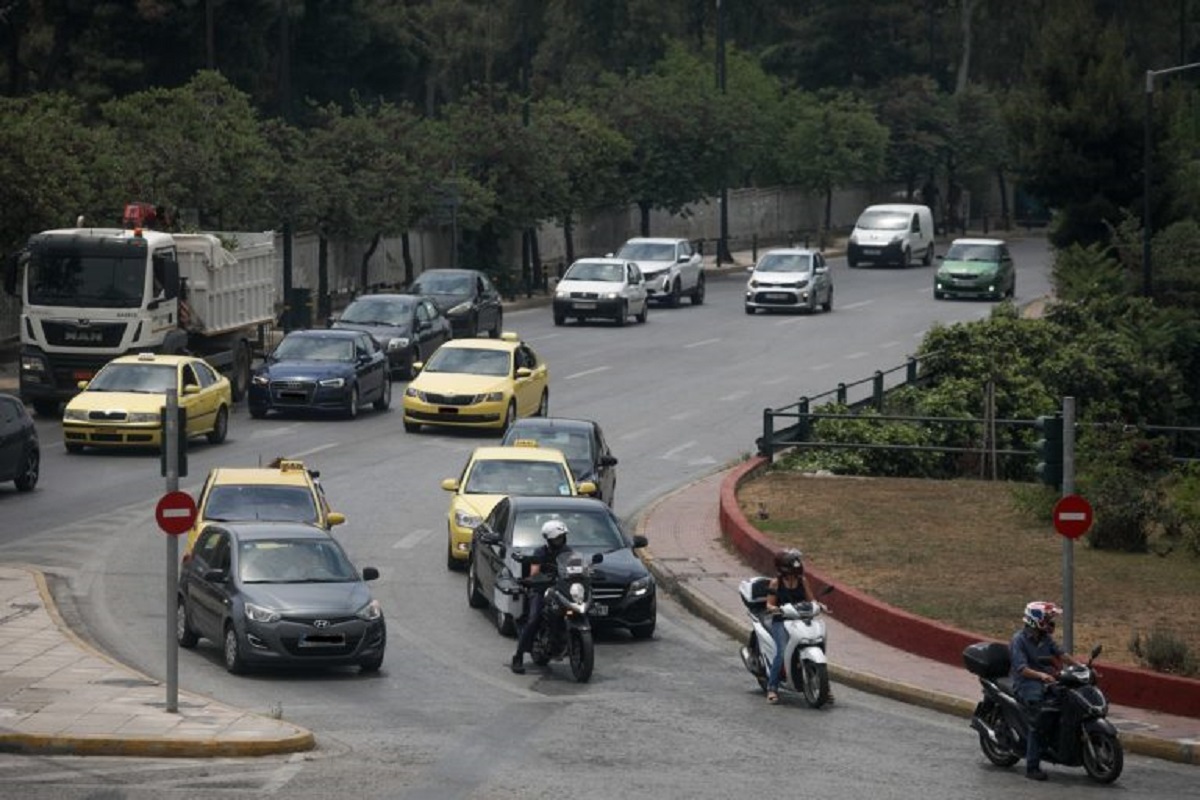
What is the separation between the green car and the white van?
1448cm

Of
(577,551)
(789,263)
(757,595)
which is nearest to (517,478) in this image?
(577,551)

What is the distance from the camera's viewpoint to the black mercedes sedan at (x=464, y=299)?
55125 mm

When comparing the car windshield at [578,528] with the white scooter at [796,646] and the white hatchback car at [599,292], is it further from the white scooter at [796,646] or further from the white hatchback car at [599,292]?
the white hatchback car at [599,292]

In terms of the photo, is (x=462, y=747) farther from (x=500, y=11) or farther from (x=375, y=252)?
(x=500, y=11)

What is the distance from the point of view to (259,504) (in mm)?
26906

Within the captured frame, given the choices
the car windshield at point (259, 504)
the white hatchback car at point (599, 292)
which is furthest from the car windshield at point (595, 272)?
the car windshield at point (259, 504)

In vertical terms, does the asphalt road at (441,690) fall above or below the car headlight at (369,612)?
below

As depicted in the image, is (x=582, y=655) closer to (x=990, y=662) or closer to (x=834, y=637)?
(x=834, y=637)

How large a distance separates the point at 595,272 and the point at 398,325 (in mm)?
14103

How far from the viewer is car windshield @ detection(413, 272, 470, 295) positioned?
184 feet

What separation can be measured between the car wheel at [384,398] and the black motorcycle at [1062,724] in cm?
2671

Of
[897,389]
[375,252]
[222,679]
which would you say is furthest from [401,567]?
[375,252]

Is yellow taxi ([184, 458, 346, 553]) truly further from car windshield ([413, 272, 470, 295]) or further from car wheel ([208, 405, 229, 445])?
car windshield ([413, 272, 470, 295])

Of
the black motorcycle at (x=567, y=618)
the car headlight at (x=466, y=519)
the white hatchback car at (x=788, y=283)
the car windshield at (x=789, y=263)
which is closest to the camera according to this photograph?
the black motorcycle at (x=567, y=618)
